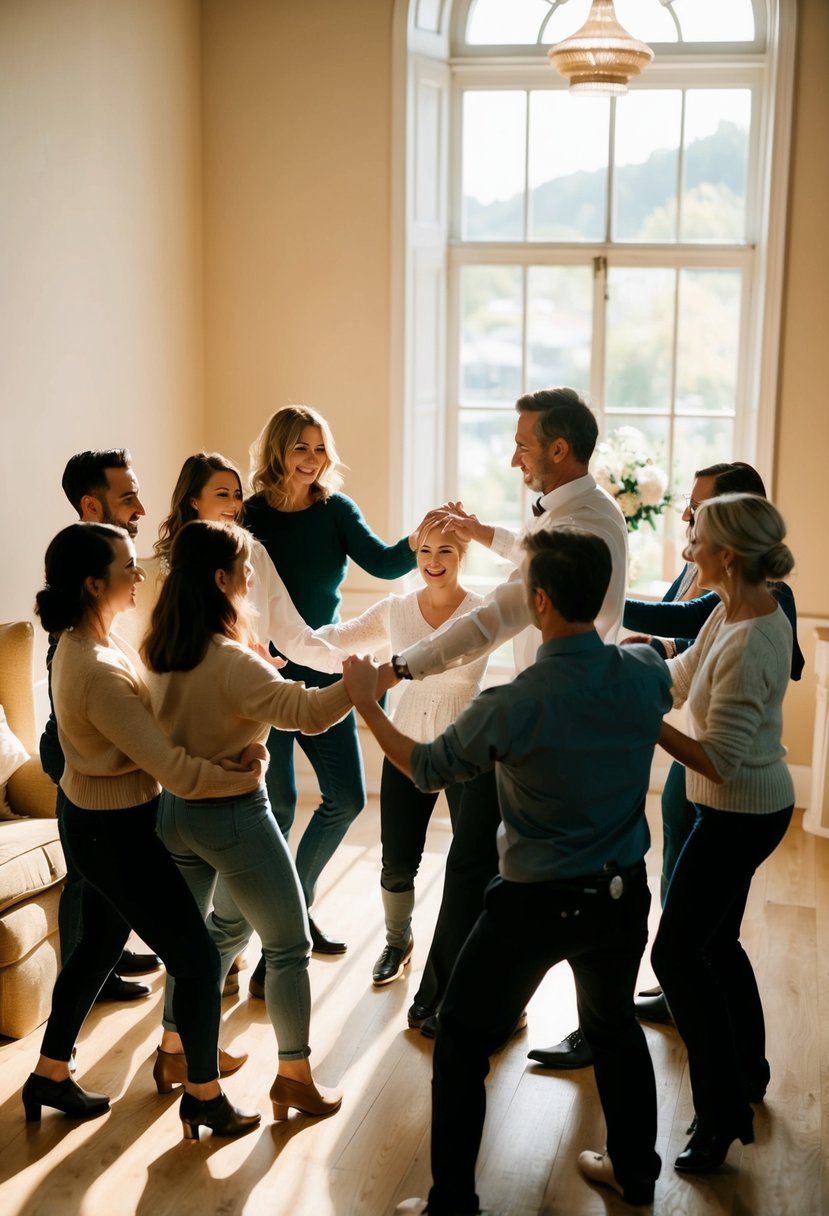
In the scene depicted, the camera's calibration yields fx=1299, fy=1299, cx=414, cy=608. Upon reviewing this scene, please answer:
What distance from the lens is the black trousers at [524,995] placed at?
2.30 meters

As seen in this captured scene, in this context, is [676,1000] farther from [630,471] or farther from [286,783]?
[630,471]

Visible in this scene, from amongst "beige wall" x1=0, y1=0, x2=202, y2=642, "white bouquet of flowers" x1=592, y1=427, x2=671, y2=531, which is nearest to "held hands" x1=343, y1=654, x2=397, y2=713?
"beige wall" x1=0, y1=0, x2=202, y2=642

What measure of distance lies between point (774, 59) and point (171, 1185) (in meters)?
4.46

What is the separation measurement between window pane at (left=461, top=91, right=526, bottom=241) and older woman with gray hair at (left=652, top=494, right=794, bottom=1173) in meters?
3.20

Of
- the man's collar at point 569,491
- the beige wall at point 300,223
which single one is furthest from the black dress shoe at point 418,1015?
the beige wall at point 300,223

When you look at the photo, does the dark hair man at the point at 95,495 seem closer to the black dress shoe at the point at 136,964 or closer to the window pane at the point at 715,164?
the black dress shoe at the point at 136,964

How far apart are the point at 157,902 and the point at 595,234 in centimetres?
376

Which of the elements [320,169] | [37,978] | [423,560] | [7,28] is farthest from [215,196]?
[37,978]

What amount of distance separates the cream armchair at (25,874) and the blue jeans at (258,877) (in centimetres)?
57

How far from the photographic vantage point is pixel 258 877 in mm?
2744

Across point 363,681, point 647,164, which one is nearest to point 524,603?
point 363,681

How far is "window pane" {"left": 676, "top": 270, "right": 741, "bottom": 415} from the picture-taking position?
17.8 feet

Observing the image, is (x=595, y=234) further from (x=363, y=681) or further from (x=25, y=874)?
(x=25, y=874)

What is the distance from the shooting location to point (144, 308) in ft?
16.0
